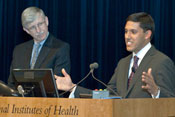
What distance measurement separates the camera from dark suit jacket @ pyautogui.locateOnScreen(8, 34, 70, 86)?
402 centimetres

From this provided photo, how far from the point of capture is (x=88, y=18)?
5.36 meters

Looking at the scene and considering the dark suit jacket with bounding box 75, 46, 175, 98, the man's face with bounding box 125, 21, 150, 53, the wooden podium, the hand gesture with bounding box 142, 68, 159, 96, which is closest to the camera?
the wooden podium

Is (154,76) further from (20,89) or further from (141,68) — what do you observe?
(20,89)

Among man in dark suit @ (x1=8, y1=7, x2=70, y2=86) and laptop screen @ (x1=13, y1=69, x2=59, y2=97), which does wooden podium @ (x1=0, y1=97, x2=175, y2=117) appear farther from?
man in dark suit @ (x1=8, y1=7, x2=70, y2=86)

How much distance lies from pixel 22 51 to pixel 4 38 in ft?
5.04

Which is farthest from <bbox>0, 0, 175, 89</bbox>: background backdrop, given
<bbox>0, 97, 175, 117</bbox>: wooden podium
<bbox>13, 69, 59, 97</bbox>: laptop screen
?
<bbox>0, 97, 175, 117</bbox>: wooden podium

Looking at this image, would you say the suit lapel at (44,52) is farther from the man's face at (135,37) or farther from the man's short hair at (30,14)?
the man's face at (135,37)

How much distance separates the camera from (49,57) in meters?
4.05

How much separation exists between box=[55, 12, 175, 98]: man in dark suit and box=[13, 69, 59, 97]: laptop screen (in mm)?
145

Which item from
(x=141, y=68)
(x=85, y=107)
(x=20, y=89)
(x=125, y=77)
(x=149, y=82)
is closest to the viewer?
(x=85, y=107)

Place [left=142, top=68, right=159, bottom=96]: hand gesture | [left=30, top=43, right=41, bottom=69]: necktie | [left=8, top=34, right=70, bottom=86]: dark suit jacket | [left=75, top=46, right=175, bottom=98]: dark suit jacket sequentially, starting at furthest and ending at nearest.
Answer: [left=30, top=43, right=41, bottom=69]: necktie
[left=8, top=34, right=70, bottom=86]: dark suit jacket
[left=75, top=46, right=175, bottom=98]: dark suit jacket
[left=142, top=68, right=159, bottom=96]: hand gesture

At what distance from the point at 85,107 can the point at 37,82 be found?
73 cm

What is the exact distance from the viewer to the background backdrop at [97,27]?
195 inches

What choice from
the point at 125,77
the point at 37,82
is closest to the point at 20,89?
the point at 37,82
